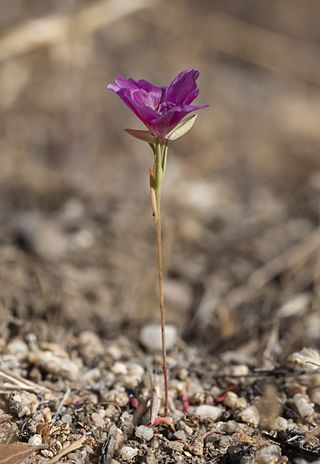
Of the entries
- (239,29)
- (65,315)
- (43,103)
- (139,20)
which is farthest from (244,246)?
(139,20)

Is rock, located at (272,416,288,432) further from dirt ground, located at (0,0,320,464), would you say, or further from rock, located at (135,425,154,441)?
rock, located at (135,425,154,441)

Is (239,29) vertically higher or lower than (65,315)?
higher

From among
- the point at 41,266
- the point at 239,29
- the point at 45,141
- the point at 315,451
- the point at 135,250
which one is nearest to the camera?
the point at 315,451

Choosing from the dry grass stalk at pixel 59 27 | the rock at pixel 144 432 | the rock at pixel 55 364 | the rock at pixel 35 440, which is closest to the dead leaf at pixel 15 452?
the rock at pixel 35 440

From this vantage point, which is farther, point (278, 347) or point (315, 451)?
point (278, 347)

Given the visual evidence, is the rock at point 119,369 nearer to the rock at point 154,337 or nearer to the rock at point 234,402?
the rock at point 154,337

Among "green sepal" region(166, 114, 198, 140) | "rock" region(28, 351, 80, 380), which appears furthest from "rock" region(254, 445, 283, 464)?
"green sepal" region(166, 114, 198, 140)

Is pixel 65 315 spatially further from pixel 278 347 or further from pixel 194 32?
pixel 194 32

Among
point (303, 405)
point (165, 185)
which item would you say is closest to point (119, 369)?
point (303, 405)
